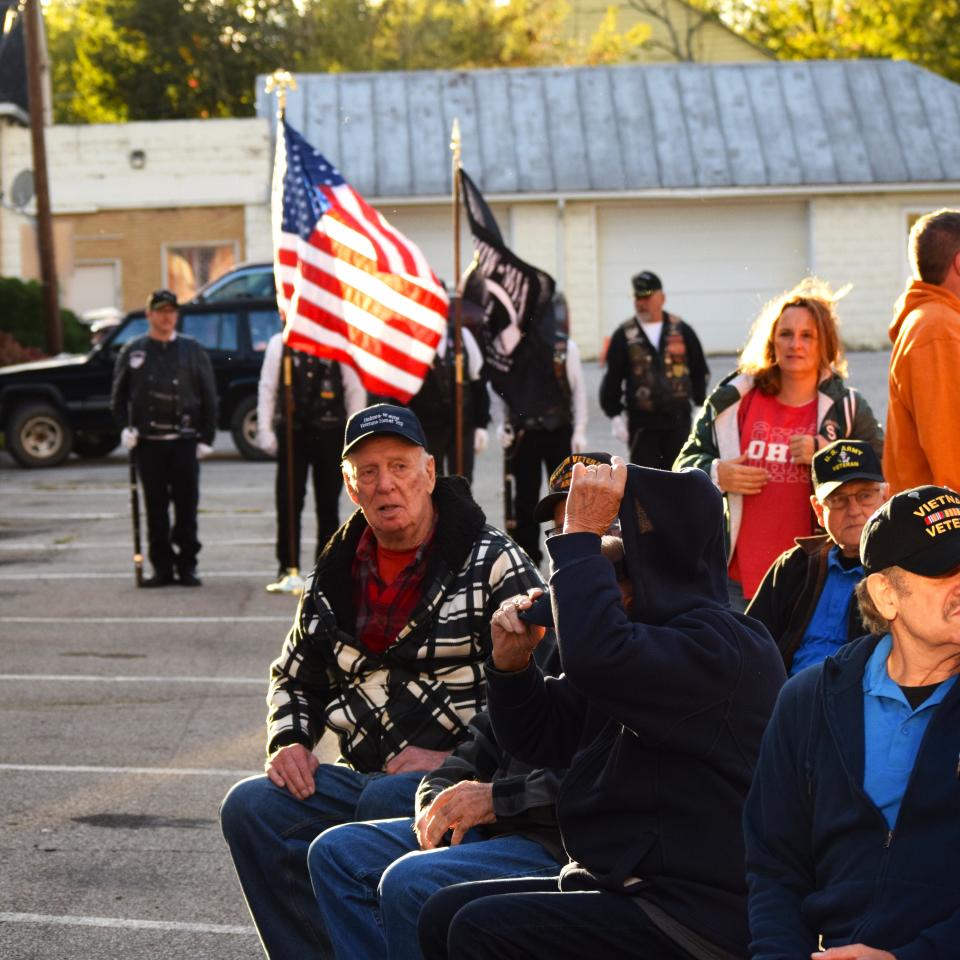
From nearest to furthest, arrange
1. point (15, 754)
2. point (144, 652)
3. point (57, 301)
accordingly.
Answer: point (15, 754)
point (144, 652)
point (57, 301)

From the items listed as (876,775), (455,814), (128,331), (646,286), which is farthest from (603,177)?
(876,775)

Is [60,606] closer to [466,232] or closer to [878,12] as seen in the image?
[466,232]

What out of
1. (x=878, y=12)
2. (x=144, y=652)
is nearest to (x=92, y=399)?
(x=144, y=652)

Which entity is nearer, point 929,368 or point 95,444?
point 929,368

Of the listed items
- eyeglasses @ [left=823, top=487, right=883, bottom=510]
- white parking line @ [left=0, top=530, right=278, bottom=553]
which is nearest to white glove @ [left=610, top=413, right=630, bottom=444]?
white parking line @ [left=0, top=530, right=278, bottom=553]

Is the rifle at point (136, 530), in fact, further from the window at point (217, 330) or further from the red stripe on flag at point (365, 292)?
the window at point (217, 330)

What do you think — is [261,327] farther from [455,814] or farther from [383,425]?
[455,814]

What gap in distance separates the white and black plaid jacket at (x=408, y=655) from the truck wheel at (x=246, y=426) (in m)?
17.5

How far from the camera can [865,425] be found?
7.32 meters

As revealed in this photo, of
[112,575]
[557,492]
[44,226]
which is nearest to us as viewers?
[557,492]

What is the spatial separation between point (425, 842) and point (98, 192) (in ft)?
106

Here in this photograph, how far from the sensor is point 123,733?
9.01 meters

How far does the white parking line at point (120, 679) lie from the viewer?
1028 cm

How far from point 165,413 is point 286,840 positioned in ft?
29.0
